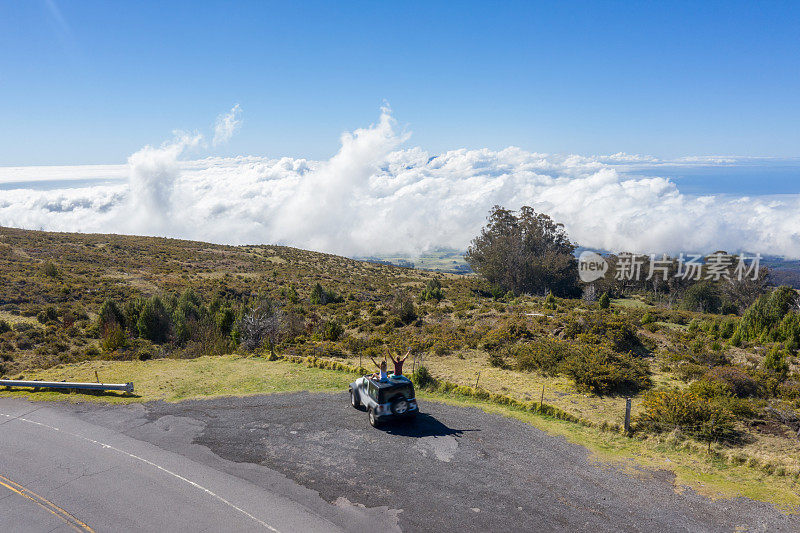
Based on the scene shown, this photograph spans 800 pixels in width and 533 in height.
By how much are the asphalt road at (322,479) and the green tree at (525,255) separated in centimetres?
3815

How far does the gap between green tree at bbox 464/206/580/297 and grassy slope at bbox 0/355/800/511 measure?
35676 mm

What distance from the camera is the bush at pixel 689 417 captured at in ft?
37.6

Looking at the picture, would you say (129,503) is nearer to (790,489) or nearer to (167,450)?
(167,450)

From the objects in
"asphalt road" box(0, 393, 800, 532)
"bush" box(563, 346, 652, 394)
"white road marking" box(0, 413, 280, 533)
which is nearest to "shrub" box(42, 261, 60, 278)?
"white road marking" box(0, 413, 280, 533)

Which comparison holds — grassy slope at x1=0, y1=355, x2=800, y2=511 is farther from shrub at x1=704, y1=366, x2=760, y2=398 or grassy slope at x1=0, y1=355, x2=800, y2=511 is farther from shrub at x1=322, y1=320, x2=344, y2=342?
shrub at x1=704, y1=366, x2=760, y2=398

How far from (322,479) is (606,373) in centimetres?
1199

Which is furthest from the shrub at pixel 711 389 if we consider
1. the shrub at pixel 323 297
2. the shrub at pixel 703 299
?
the shrub at pixel 703 299

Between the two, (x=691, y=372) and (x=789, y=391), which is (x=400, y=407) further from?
(x=789, y=391)

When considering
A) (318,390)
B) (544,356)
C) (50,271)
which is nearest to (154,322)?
(318,390)

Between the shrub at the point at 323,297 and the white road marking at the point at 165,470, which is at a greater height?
the shrub at the point at 323,297

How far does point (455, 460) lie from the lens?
1062 cm

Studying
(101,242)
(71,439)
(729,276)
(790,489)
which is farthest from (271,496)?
(101,242)

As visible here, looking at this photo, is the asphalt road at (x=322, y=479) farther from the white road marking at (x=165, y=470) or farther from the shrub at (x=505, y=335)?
the shrub at (x=505, y=335)

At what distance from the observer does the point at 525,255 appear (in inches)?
1996
